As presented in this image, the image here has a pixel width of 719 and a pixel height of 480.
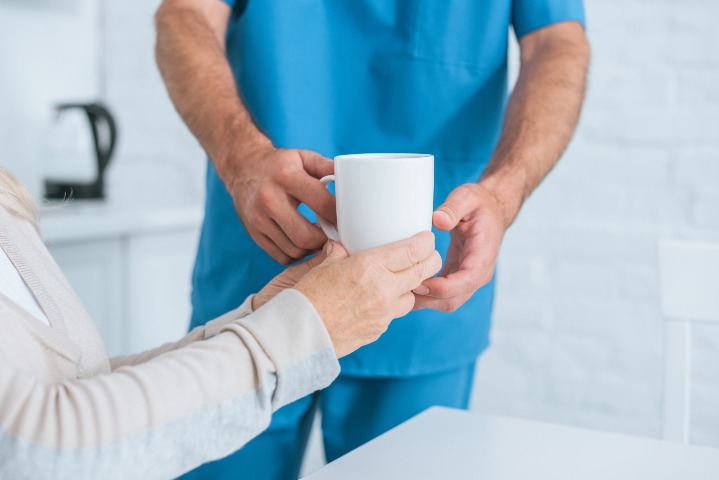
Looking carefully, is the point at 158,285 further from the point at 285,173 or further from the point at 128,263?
the point at 285,173

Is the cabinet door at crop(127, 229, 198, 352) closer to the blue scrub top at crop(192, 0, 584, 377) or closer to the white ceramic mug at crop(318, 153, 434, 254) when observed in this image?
the blue scrub top at crop(192, 0, 584, 377)

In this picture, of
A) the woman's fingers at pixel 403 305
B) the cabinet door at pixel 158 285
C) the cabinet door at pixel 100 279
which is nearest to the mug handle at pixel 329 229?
the woman's fingers at pixel 403 305

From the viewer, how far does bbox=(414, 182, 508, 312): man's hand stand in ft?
2.56

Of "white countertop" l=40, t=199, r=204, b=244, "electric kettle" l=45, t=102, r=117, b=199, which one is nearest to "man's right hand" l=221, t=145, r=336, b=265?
"white countertop" l=40, t=199, r=204, b=244

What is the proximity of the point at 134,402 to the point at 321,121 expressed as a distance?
0.61 metres

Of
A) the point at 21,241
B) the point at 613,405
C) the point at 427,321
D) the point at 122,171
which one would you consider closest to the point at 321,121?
the point at 427,321

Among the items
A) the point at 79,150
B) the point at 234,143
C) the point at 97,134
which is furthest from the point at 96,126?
the point at 234,143

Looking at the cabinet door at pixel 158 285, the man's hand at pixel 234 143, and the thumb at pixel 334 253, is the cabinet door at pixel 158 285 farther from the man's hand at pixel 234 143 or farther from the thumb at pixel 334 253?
the thumb at pixel 334 253

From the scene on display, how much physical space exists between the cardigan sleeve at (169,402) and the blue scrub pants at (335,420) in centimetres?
45

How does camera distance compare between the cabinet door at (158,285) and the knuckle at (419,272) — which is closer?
the knuckle at (419,272)

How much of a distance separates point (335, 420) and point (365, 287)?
0.47m

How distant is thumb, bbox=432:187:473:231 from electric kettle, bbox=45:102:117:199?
4.61 ft

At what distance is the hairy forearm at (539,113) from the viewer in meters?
0.98

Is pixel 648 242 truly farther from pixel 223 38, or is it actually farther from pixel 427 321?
pixel 223 38
